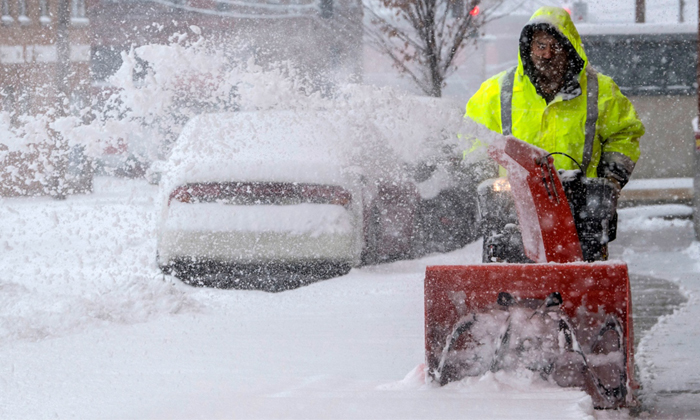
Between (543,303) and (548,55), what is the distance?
3.70 feet

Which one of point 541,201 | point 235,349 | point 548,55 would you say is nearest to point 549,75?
point 548,55

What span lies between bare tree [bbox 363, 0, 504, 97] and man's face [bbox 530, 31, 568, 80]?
887cm

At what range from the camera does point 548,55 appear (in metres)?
3.60

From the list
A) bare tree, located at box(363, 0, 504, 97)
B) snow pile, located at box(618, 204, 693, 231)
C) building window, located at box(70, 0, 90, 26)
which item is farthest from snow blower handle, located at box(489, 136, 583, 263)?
building window, located at box(70, 0, 90, 26)

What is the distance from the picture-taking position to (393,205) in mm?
6191

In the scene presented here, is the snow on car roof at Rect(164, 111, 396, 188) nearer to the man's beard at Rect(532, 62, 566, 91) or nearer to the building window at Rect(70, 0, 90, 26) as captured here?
the man's beard at Rect(532, 62, 566, 91)

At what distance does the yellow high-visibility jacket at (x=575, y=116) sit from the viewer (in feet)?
11.8

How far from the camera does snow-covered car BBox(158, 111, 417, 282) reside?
5.57 m

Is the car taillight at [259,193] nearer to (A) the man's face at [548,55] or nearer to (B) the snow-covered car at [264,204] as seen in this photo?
(B) the snow-covered car at [264,204]

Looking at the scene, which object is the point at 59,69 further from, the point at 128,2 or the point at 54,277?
the point at 54,277

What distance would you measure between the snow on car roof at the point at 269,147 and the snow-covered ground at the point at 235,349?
25.2 inches

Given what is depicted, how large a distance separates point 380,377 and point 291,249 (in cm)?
194

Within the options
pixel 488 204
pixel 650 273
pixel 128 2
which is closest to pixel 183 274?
pixel 488 204

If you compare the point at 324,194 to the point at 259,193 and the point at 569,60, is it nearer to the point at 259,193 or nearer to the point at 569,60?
the point at 259,193
